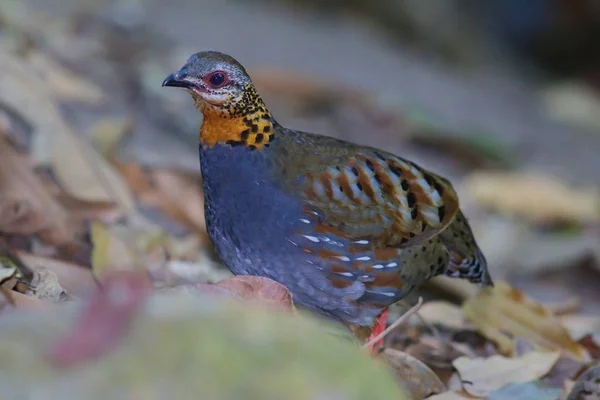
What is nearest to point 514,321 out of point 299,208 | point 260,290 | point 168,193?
point 299,208

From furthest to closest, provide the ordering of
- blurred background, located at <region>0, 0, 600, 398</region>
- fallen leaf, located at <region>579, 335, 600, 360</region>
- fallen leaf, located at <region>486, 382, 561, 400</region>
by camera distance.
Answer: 1. blurred background, located at <region>0, 0, 600, 398</region>
2. fallen leaf, located at <region>579, 335, 600, 360</region>
3. fallen leaf, located at <region>486, 382, 561, 400</region>

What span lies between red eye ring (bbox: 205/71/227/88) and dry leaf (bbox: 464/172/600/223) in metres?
3.44

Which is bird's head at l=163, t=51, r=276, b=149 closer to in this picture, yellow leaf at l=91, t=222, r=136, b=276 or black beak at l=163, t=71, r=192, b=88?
black beak at l=163, t=71, r=192, b=88

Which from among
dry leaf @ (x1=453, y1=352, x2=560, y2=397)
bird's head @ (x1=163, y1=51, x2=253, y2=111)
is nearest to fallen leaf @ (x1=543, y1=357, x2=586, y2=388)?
dry leaf @ (x1=453, y1=352, x2=560, y2=397)

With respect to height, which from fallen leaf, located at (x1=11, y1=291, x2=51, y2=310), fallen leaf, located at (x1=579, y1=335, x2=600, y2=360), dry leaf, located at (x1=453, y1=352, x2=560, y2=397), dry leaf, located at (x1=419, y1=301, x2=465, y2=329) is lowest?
dry leaf, located at (x1=419, y1=301, x2=465, y2=329)

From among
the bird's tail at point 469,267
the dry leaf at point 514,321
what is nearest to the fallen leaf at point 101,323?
the bird's tail at point 469,267

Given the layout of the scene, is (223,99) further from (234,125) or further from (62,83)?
(62,83)

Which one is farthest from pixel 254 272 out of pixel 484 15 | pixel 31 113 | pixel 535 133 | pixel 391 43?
pixel 484 15

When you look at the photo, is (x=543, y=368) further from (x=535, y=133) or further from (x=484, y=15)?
(x=484, y=15)

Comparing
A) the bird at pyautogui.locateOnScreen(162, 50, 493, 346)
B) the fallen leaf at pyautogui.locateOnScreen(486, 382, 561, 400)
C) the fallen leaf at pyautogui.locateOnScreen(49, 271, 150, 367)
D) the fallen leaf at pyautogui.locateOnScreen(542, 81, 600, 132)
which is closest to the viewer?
the fallen leaf at pyautogui.locateOnScreen(49, 271, 150, 367)

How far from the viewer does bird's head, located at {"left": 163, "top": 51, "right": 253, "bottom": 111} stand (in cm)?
305

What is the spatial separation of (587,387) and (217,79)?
1586 millimetres

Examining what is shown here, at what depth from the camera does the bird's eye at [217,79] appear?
120 inches

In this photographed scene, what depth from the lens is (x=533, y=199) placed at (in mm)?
6250
